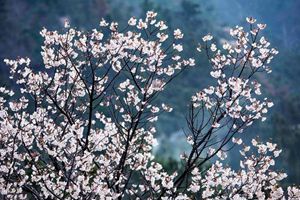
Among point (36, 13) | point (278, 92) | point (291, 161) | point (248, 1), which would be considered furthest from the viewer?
point (248, 1)

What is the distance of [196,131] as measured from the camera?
4438mm

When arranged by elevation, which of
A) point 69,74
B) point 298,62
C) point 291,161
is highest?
point 298,62

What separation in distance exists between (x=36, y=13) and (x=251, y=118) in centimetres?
2536

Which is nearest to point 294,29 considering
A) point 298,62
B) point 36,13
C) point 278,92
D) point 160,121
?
point 298,62

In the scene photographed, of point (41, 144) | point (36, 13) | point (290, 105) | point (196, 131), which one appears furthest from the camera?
Result: point (36, 13)

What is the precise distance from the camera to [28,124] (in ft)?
15.2

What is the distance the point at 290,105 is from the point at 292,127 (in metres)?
2.48

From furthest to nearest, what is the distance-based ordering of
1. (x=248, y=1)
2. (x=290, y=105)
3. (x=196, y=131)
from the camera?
(x=248, y=1) → (x=290, y=105) → (x=196, y=131)

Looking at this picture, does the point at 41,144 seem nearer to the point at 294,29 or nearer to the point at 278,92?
the point at 278,92

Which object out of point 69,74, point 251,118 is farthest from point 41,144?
point 251,118

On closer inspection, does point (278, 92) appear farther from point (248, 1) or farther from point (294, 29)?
point (248, 1)

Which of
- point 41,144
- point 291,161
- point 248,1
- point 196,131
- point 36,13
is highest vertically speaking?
point 248,1

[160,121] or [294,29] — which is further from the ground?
[294,29]

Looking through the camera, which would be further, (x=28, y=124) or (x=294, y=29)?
(x=294, y=29)
